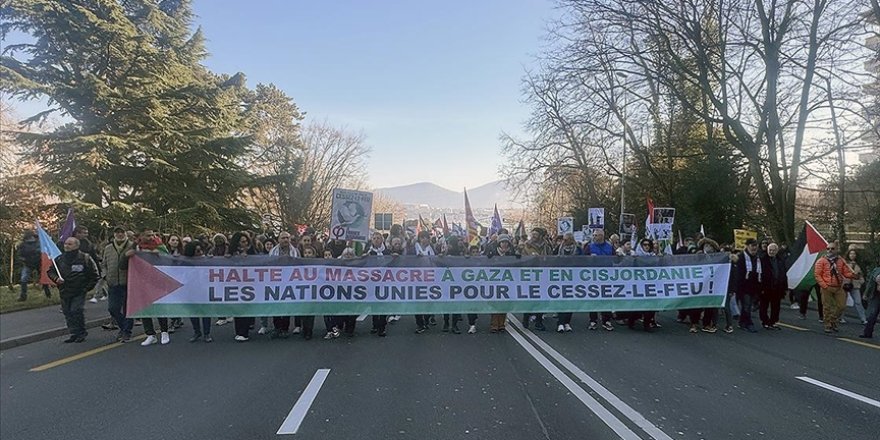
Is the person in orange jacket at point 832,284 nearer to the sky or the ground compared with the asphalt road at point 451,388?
nearer to the sky

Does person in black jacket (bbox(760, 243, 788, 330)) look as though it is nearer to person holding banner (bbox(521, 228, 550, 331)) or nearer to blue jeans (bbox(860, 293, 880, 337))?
blue jeans (bbox(860, 293, 880, 337))

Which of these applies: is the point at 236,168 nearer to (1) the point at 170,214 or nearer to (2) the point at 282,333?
(1) the point at 170,214

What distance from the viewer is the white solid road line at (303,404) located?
5.29 m

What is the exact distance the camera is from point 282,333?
10453mm

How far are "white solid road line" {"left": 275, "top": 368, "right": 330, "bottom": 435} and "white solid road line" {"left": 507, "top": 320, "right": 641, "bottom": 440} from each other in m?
2.80

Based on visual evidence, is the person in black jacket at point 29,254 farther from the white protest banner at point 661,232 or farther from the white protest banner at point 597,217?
the white protest banner at point 597,217

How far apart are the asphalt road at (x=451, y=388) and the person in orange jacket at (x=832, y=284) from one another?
1107 mm

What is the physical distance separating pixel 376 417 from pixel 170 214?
19.9 m

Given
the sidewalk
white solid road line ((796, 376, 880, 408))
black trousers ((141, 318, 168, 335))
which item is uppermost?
black trousers ((141, 318, 168, 335))

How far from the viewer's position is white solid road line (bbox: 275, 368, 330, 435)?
5.29 metres

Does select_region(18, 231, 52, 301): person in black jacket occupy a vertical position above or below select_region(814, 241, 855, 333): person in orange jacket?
above

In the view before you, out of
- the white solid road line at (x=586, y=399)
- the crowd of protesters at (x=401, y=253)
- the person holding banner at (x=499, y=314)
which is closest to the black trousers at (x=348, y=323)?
the crowd of protesters at (x=401, y=253)

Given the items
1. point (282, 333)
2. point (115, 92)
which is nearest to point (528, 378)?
point (282, 333)

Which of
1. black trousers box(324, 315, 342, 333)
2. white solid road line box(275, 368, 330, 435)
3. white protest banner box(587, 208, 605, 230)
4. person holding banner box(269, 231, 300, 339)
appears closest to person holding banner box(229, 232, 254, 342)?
person holding banner box(269, 231, 300, 339)
